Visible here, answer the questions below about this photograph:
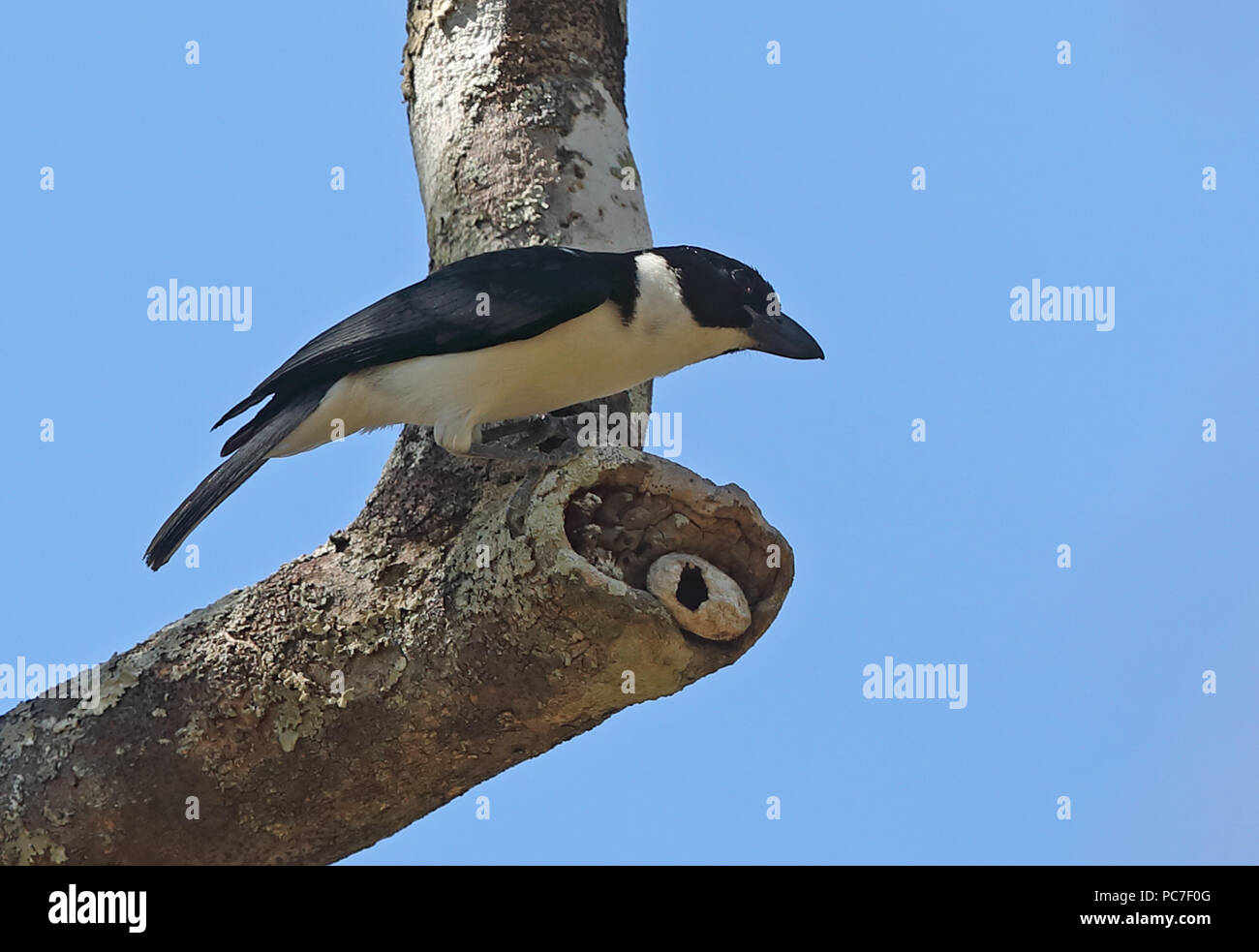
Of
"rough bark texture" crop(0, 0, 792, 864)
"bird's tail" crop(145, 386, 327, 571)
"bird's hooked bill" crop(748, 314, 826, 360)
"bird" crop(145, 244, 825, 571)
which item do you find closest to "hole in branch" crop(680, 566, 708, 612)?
"rough bark texture" crop(0, 0, 792, 864)

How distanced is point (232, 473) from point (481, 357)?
2.70 ft

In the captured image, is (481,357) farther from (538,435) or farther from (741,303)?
(741,303)

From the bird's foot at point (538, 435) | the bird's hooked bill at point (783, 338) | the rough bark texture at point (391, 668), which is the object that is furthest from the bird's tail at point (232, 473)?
the bird's hooked bill at point (783, 338)

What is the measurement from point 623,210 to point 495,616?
2004 millimetres

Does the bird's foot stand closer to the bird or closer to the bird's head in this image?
the bird

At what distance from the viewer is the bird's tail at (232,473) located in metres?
4.54

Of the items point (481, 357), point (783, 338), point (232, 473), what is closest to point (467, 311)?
point (481, 357)

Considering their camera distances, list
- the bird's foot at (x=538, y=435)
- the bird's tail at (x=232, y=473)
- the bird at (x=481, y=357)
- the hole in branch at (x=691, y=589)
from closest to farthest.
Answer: the hole in branch at (x=691, y=589)
the bird's tail at (x=232, y=473)
the bird at (x=481, y=357)
the bird's foot at (x=538, y=435)

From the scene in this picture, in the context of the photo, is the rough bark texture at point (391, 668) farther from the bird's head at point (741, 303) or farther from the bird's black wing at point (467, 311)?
the bird's head at point (741, 303)
